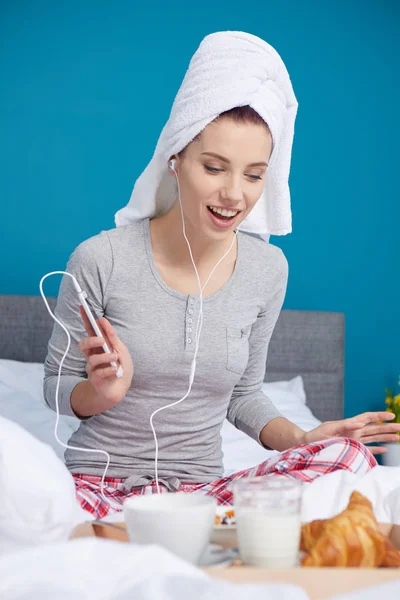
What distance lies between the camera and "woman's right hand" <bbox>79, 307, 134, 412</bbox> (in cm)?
125

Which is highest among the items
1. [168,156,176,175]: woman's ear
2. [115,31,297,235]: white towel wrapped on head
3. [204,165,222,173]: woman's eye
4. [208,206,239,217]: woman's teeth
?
[115,31,297,235]: white towel wrapped on head

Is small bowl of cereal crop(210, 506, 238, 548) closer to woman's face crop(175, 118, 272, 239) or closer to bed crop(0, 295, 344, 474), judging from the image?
woman's face crop(175, 118, 272, 239)

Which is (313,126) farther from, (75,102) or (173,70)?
(75,102)

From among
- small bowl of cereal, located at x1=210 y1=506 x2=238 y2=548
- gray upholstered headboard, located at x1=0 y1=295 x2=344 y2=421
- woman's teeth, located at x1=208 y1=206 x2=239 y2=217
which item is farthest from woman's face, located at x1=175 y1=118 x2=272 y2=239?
gray upholstered headboard, located at x1=0 y1=295 x2=344 y2=421

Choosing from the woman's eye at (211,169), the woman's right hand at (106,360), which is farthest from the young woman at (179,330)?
the woman's right hand at (106,360)

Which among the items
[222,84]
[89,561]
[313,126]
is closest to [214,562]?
[89,561]

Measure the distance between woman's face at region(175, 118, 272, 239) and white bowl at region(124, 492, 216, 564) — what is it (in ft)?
2.86

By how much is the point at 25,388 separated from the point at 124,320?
99 cm

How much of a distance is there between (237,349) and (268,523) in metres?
0.95

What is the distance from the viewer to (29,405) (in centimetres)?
240

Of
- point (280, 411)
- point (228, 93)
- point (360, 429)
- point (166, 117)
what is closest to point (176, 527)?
point (360, 429)

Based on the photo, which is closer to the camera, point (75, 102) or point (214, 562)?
point (214, 562)

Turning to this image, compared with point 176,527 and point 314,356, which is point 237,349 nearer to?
point 176,527

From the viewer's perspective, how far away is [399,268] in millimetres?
3426
